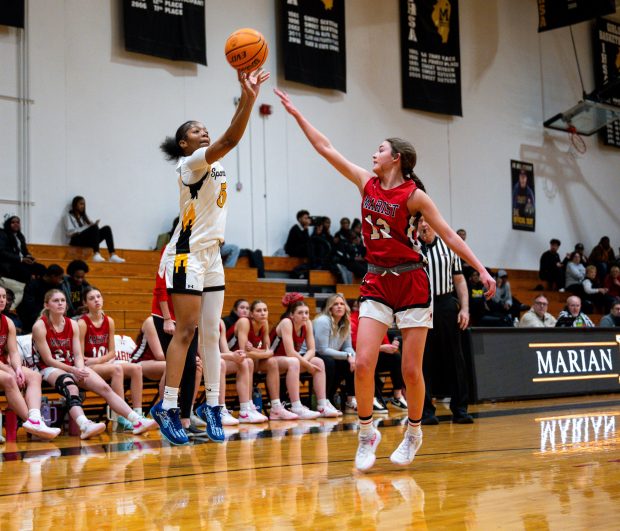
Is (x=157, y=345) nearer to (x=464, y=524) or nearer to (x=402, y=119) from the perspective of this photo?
(x=464, y=524)

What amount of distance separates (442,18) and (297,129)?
13.7ft

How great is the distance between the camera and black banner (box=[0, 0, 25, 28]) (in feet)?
39.9

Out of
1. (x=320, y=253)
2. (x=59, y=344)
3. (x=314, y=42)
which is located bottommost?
(x=59, y=344)

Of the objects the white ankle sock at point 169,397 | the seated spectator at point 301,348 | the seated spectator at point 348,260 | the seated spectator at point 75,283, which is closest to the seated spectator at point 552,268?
the seated spectator at point 348,260

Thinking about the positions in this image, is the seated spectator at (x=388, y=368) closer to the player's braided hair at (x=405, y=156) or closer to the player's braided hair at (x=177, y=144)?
the player's braided hair at (x=177, y=144)

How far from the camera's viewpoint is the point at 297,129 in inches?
621

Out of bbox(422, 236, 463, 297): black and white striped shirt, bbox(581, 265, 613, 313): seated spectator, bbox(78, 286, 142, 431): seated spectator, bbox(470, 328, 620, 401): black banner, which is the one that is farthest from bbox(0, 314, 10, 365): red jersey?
bbox(581, 265, 613, 313): seated spectator

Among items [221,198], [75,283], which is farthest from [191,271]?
[75,283]

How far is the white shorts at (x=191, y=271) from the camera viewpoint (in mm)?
4945

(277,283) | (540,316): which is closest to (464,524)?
(540,316)

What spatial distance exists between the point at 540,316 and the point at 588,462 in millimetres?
8241

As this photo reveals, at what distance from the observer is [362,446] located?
4.18m

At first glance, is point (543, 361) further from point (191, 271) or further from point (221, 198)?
point (191, 271)

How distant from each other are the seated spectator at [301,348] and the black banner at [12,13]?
647cm
